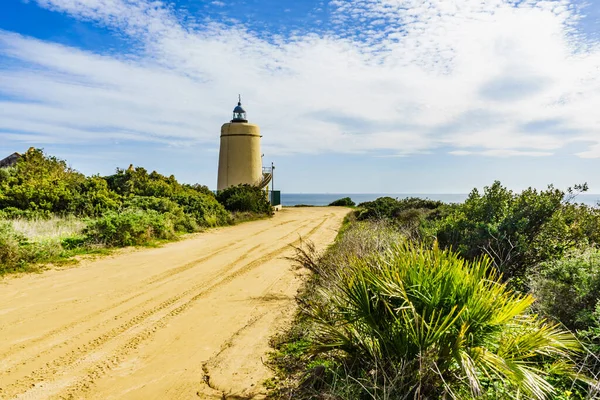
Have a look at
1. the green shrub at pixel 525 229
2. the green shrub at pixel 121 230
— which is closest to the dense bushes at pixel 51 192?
the green shrub at pixel 121 230

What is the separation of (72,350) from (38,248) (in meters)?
6.02

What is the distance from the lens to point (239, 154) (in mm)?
32750

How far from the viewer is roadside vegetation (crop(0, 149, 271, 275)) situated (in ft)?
33.0

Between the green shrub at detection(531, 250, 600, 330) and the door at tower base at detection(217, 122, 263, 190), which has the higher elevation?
the door at tower base at detection(217, 122, 263, 190)

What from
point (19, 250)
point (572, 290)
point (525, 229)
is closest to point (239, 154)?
point (19, 250)

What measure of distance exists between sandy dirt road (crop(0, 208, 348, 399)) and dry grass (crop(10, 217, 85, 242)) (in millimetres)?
2341

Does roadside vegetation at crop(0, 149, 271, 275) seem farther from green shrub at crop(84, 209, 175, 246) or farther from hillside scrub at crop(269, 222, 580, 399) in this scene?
hillside scrub at crop(269, 222, 580, 399)

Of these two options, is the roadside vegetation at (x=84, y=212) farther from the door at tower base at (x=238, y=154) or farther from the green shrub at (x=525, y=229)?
the green shrub at (x=525, y=229)

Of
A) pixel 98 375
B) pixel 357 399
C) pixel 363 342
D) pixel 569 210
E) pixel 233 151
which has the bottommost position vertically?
pixel 98 375

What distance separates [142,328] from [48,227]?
9.02 meters

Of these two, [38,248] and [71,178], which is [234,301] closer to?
[38,248]

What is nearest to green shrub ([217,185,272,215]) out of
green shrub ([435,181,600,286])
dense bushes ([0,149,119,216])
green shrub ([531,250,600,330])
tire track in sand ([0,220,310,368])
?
dense bushes ([0,149,119,216])

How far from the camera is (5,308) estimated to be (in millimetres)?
6426

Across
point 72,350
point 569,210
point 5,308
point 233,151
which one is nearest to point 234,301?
point 72,350
